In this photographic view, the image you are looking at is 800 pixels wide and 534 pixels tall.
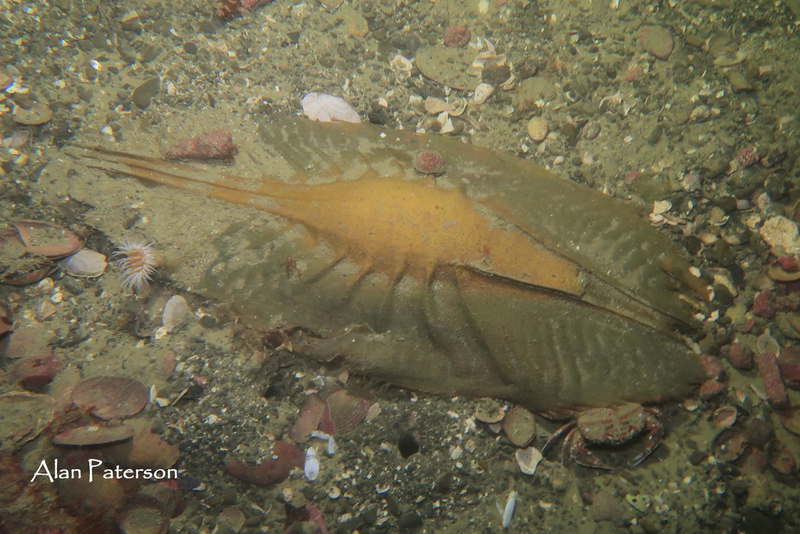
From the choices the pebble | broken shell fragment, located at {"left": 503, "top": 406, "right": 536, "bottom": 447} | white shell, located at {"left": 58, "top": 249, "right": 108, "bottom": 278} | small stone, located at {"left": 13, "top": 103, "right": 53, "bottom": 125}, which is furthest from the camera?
the pebble

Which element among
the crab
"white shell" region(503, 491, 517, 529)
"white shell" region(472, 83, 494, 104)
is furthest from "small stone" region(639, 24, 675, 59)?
"white shell" region(503, 491, 517, 529)

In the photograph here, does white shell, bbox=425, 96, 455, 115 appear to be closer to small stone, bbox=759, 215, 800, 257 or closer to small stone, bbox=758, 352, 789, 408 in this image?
small stone, bbox=759, 215, 800, 257

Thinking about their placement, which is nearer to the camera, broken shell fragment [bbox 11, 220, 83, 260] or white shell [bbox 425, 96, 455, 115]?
broken shell fragment [bbox 11, 220, 83, 260]

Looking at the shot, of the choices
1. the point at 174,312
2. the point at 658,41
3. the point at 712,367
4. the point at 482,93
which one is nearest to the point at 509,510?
the point at 712,367

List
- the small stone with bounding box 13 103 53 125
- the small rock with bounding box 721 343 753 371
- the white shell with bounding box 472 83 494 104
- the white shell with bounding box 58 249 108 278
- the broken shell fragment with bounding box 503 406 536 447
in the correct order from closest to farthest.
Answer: the broken shell fragment with bounding box 503 406 536 447 → the small rock with bounding box 721 343 753 371 → the white shell with bounding box 58 249 108 278 → the small stone with bounding box 13 103 53 125 → the white shell with bounding box 472 83 494 104

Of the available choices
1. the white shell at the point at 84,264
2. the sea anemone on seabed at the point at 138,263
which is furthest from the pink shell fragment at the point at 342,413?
the white shell at the point at 84,264

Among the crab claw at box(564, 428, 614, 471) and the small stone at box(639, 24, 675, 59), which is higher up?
the small stone at box(639, 24, 675, 59)
